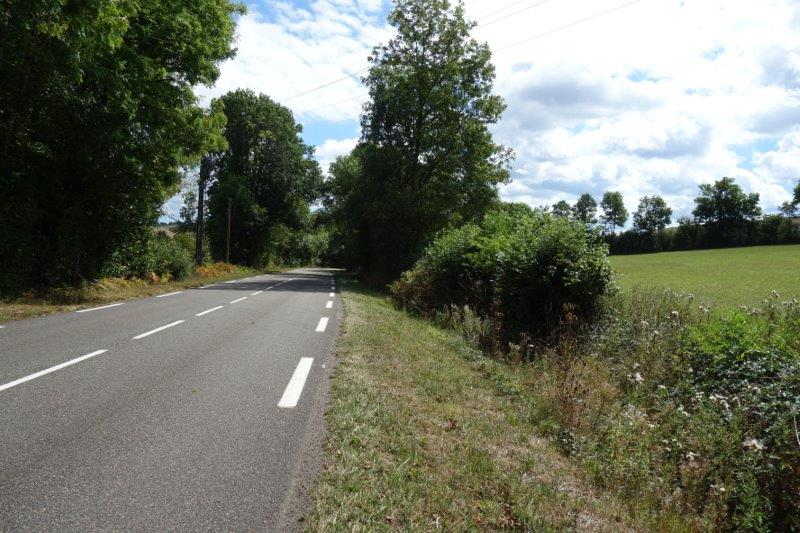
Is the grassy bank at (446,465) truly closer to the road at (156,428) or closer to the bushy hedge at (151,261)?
the road at (156,428)

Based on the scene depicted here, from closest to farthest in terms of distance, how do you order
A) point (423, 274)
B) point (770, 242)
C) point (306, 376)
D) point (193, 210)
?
point (306, 376) → point (423, 274) → point (193, 210) → point (770, 242)

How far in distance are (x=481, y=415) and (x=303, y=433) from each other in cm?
210

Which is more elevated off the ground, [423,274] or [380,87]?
[380,87]

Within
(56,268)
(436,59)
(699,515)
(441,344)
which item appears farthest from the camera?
(436,59)

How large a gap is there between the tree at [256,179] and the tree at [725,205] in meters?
66.8

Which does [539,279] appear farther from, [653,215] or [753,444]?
[653,215]

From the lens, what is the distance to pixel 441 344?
32.0 ft

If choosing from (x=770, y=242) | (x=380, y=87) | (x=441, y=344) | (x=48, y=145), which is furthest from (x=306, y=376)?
(x=770, y=242)

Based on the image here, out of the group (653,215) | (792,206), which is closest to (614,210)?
(653,215)

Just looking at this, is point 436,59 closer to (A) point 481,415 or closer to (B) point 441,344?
(B) point 441,344

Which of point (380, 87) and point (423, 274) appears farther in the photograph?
point (380, 87)

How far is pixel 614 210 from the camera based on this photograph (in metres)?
106

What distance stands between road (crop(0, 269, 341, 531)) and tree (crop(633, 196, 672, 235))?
102024 mm

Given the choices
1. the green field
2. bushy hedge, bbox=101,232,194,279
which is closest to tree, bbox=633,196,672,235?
the green field
